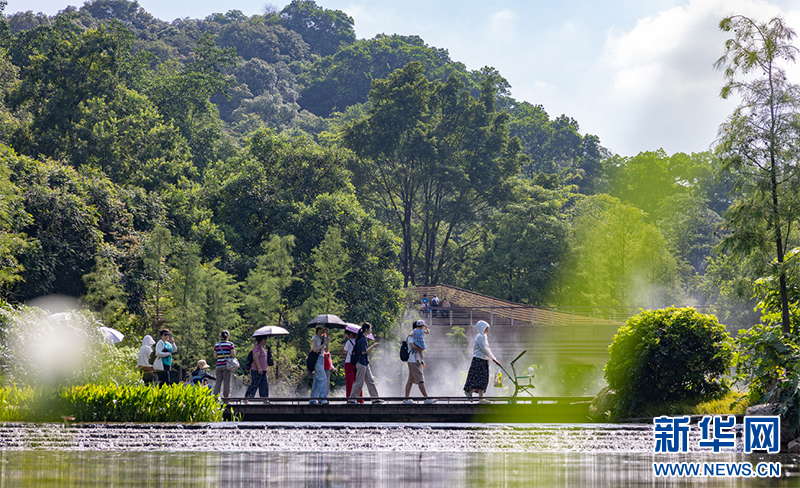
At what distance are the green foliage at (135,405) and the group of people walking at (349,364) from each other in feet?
7.16

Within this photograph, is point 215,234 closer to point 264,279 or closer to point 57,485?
point 264,279

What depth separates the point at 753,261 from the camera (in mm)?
13359

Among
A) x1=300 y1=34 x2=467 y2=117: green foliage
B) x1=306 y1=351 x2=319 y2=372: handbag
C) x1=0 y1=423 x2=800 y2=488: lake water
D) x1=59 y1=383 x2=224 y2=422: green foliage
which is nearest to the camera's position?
x1=0 y1=423 x2=800 y2=488: lake water

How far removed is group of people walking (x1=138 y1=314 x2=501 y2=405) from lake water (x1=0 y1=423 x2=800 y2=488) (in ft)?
6.91

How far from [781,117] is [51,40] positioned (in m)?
34.1

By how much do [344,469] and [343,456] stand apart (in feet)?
3.62

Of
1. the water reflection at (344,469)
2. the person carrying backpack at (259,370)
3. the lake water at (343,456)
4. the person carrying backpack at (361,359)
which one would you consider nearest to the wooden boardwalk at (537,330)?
the person carrying backpack at (259,370)

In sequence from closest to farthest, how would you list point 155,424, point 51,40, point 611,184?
point 155,424
point 51,40
point 611,184

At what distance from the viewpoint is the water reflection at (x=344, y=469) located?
6.69 metres

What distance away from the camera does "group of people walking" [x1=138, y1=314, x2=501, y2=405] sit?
13.6m

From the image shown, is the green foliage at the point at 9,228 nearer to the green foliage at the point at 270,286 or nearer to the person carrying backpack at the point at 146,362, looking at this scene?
the person carrying backpack at the point at 146,362

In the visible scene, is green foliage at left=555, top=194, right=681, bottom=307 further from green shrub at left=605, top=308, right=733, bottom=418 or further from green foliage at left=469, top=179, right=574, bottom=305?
green shrub at left=605, top=308, right=733, bottom=418

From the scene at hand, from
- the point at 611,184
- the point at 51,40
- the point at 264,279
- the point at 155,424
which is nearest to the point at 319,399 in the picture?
the point at 155,424

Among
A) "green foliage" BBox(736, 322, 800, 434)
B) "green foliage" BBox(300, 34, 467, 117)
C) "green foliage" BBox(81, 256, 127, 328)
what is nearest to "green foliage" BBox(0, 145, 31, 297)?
"green foliage" BBox(81, 256, 127, 328)
